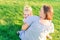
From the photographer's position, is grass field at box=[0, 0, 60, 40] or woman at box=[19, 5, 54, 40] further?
grass field at box=[0, 0, 60, 40]

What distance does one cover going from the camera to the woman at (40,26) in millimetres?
4902

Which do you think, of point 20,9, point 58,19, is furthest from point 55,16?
point 20,9

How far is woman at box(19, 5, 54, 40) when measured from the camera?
16.1ft

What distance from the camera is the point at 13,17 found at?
6.02 meters

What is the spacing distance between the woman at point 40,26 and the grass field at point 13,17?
434mm

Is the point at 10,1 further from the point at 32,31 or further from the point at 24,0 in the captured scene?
the point at 32,31

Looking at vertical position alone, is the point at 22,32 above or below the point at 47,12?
below

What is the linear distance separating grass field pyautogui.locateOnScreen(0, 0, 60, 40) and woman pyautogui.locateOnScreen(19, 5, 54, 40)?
17.1 inches

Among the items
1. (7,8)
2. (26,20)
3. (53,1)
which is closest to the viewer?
(26,20)

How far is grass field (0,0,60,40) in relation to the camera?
545 cm

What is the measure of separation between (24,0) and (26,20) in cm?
205

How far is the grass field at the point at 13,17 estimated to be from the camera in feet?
17.9

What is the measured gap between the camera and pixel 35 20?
16.8 feet

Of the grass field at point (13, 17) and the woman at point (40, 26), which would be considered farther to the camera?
the grass field at point (13, 17)
